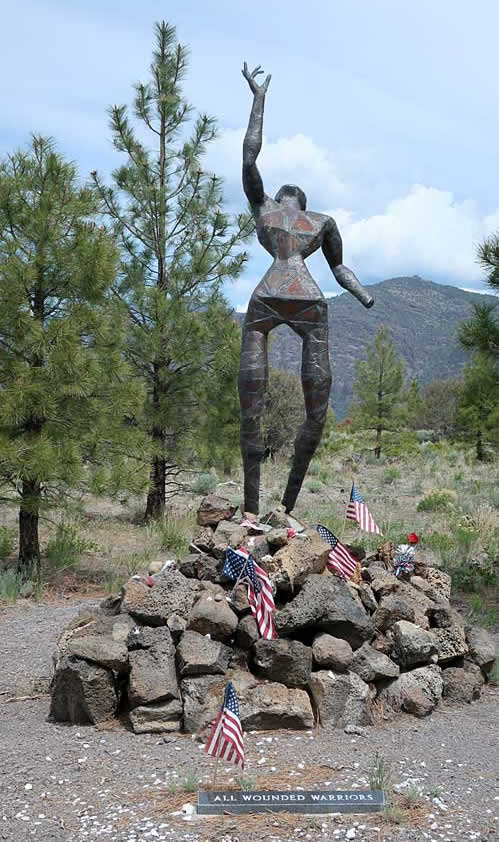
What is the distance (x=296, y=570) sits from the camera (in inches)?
199

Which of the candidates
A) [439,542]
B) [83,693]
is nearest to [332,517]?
[439,542]

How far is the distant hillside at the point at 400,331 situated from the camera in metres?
113

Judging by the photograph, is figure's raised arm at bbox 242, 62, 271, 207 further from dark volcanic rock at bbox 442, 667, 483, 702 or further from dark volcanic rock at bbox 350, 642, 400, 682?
dark volcanic rock at bbox 442, 667, 483, 702

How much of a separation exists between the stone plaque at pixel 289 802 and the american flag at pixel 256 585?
130cm

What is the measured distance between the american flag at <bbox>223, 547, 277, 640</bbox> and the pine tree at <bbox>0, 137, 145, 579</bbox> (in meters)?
3.08

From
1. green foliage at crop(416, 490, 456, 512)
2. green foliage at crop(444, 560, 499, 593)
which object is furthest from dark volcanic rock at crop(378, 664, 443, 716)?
green foliage at crop(416, 490, 456, 512)

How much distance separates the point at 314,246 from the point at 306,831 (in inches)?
184

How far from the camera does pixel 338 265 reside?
695 centimetres

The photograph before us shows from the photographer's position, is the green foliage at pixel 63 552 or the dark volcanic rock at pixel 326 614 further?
the green foliage at pixel 63 552

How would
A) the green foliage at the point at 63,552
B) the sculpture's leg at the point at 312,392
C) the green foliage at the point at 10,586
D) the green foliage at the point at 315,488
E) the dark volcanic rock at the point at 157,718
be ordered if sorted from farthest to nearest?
1. the green foliage at the point at 315,488
2. the green foliage at the point at 63,552
3. the green foliage at the point at 10,586
4. the sculpture's leg at the point at 312,392
5. the dark volcanic rock at the point at 157,718

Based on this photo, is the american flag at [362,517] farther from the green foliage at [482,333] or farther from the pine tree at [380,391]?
the pine tree at [380,391]

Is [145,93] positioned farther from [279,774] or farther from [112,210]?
[279,774]

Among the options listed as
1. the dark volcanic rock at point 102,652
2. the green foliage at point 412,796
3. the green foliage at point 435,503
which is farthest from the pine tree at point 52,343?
the green foliage at point 435,503

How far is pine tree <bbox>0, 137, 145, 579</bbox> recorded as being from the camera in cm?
775
